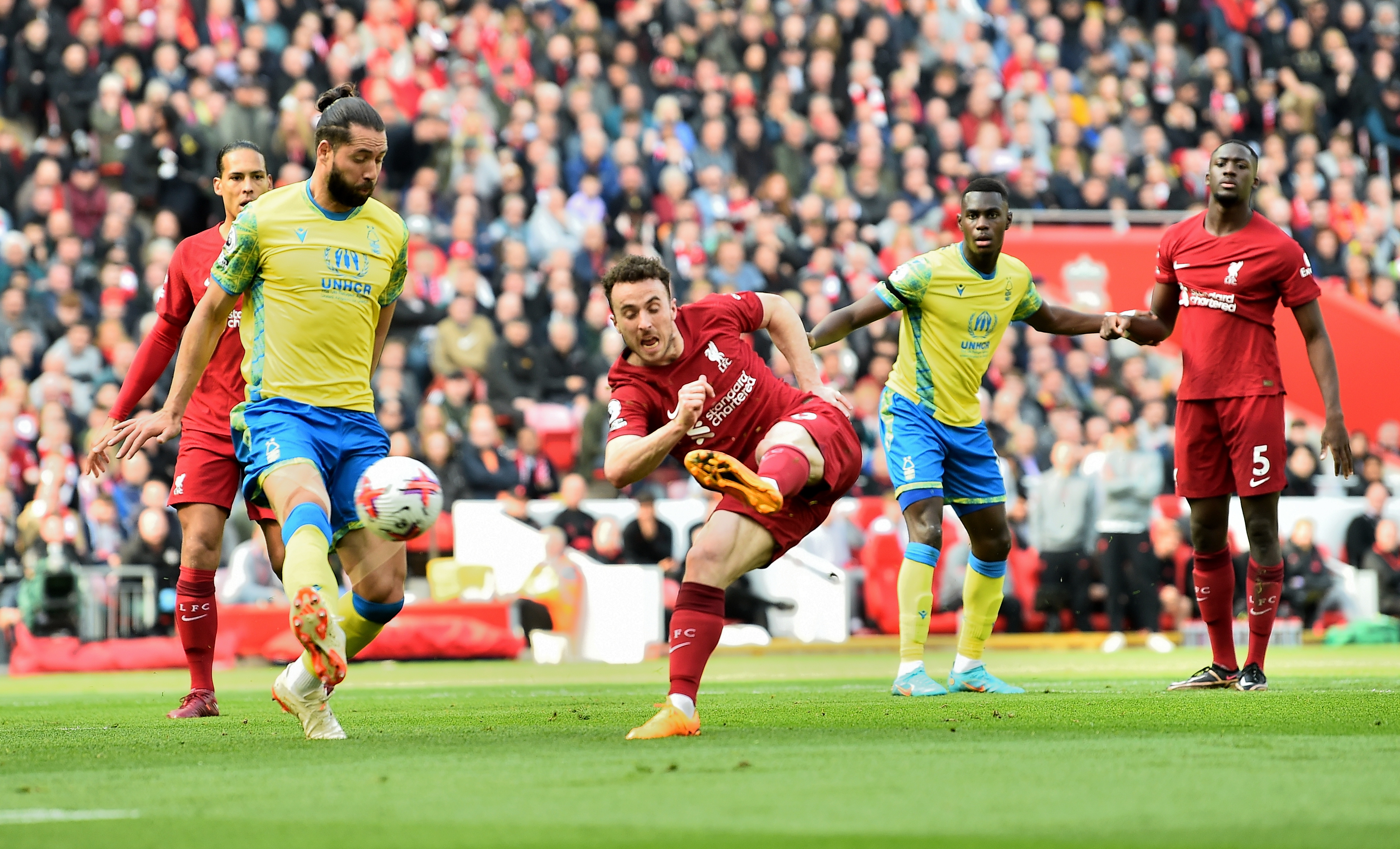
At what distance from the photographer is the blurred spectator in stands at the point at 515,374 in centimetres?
1722

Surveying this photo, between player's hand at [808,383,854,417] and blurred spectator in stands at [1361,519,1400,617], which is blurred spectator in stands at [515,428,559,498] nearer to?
blurred spectator in stands at [1361,519,1400,617]

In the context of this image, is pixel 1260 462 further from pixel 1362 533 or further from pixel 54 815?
pixel 1362 533

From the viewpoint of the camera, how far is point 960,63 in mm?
23953

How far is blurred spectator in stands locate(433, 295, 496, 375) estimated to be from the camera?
56.8 feet

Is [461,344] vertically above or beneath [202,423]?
above

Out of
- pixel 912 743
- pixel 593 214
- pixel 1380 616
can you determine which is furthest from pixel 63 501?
pixel 1380 616

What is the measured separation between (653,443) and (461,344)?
11199mm

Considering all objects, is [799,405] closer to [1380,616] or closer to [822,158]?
[1380,616]

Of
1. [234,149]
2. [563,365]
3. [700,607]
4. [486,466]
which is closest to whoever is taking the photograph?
[700,607]

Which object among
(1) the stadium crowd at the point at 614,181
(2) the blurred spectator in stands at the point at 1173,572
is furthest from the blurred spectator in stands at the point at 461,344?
(2) the blurred spectator in stands at the point at 1173,572

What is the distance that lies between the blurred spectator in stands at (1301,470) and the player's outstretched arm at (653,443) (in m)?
13.1

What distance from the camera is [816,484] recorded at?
273 inches

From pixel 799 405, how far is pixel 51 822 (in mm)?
3697

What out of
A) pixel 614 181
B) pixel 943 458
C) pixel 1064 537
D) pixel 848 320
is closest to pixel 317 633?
pixel 848 320
